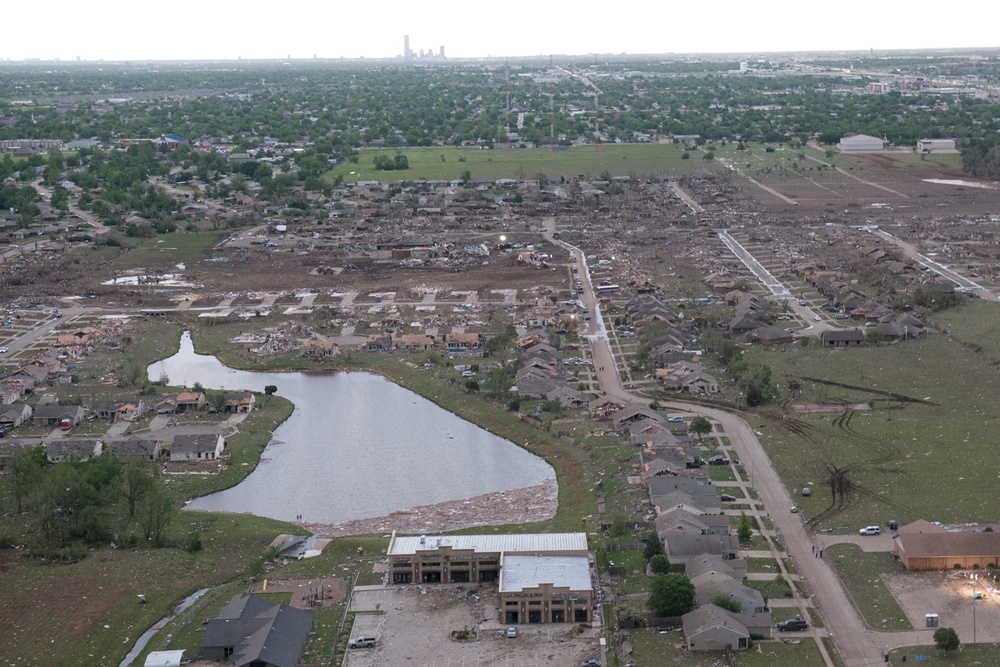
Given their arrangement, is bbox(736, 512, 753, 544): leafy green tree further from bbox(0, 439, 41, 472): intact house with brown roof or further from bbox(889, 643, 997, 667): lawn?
bbox(0, 439, 41, 472): intact house with brown roof

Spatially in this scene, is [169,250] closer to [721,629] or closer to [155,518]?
[155,518]

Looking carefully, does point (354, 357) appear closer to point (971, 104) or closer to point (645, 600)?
point (645, 600)

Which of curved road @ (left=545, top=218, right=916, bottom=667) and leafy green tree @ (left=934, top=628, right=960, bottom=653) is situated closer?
leafy green tree @ (left=934, top=628, right=960, bottom=653)

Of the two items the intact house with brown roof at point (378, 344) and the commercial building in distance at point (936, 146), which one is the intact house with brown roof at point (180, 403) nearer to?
the intact house with brown roof at point (378, 344)

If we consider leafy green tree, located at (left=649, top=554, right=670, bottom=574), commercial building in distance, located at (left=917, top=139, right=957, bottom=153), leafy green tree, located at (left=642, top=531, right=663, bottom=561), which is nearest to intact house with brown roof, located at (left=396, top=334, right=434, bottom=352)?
leafy green tree, located at (left=642, top=531, right=663, bottom=561)

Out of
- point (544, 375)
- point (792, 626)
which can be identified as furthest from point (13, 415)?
point (792, 626)

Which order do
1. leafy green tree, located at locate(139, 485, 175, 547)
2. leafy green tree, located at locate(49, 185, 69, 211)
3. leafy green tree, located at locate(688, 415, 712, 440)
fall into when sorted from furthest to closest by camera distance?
leafy green tree, located at locate(49, 185, 69, 211), leafy green tree, located at locate(688, 415, 712, 440), leafy green tree, located at locate(139, 485, 175, 547)

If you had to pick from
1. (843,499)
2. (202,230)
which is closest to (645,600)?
(843,499)
